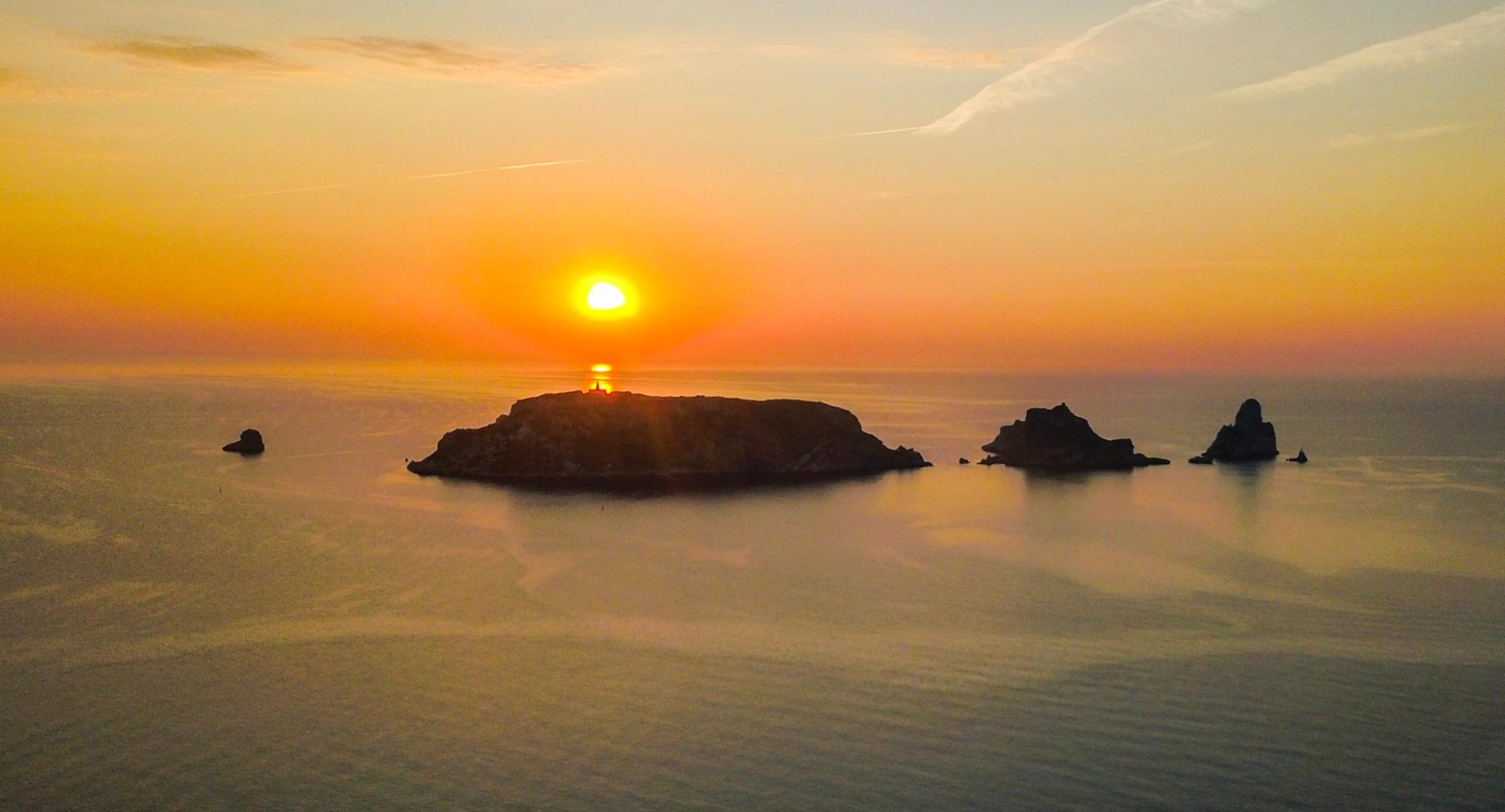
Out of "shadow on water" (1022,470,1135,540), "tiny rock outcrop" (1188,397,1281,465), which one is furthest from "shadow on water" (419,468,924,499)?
"tiny rock outcrop" (1188,397,1281,465)

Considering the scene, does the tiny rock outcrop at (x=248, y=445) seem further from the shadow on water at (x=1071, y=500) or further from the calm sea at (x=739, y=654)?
the shadow on water at (x=1071, y=500)

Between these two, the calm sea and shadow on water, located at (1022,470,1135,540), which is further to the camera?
shadow on water, located at (1022,470,1135,540)

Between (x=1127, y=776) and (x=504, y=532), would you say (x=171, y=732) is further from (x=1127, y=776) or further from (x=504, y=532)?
(x=504, y=532)

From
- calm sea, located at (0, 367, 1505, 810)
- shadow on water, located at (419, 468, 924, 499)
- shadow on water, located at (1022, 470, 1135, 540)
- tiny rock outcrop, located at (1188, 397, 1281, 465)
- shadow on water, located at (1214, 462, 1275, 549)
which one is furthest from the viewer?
tiny rock outcrop, located at (1188, 397, 1281, 465)

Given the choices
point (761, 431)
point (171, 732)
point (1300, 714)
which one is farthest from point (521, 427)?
point (1300, 714)

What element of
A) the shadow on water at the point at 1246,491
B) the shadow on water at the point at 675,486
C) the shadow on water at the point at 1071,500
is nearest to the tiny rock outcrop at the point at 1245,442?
the shadow on water at the point at 1246,491

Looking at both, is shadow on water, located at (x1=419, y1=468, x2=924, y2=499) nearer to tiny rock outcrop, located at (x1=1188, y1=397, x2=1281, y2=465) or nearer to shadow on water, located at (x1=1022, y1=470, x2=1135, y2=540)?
shadow on water, located at (x1=1022, y1=470, x2=1135, y2=540)

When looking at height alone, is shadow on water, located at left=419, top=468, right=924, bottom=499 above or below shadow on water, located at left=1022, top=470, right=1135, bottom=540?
above
